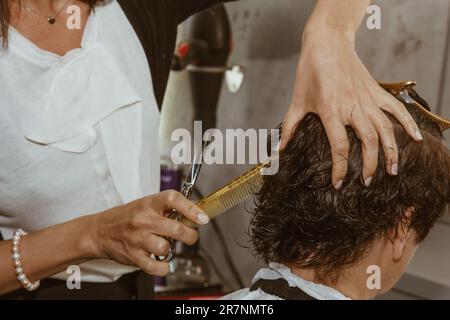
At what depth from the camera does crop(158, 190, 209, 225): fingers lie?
0.86m

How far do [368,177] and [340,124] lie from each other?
0.35 feet

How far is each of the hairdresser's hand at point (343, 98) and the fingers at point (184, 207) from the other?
21cm

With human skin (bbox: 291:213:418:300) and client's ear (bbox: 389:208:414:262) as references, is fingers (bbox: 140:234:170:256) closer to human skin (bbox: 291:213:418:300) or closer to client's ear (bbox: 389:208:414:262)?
human skin (bbox: 291:213:418:300)

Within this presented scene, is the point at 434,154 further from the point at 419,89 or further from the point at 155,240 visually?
the point at 419,89

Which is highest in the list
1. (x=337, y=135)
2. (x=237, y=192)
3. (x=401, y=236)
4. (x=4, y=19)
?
(x=4, y=19)

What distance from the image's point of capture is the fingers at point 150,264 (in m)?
0.91

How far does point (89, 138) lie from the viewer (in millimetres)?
1210

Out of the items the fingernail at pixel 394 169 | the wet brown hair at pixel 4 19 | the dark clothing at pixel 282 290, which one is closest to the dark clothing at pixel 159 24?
the wet brown hair at pixel 4 19

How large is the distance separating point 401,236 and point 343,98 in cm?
37

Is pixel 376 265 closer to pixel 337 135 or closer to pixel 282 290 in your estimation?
pixel 282 290

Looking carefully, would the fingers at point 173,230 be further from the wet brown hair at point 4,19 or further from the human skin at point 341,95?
the wet brown hair at point 4,19

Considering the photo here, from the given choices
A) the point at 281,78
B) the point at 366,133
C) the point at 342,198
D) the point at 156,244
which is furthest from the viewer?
the point at 281,78

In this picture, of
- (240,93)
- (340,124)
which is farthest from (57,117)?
(240,93)

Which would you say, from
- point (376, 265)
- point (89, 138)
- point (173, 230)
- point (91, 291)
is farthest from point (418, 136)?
point (91, 291)
